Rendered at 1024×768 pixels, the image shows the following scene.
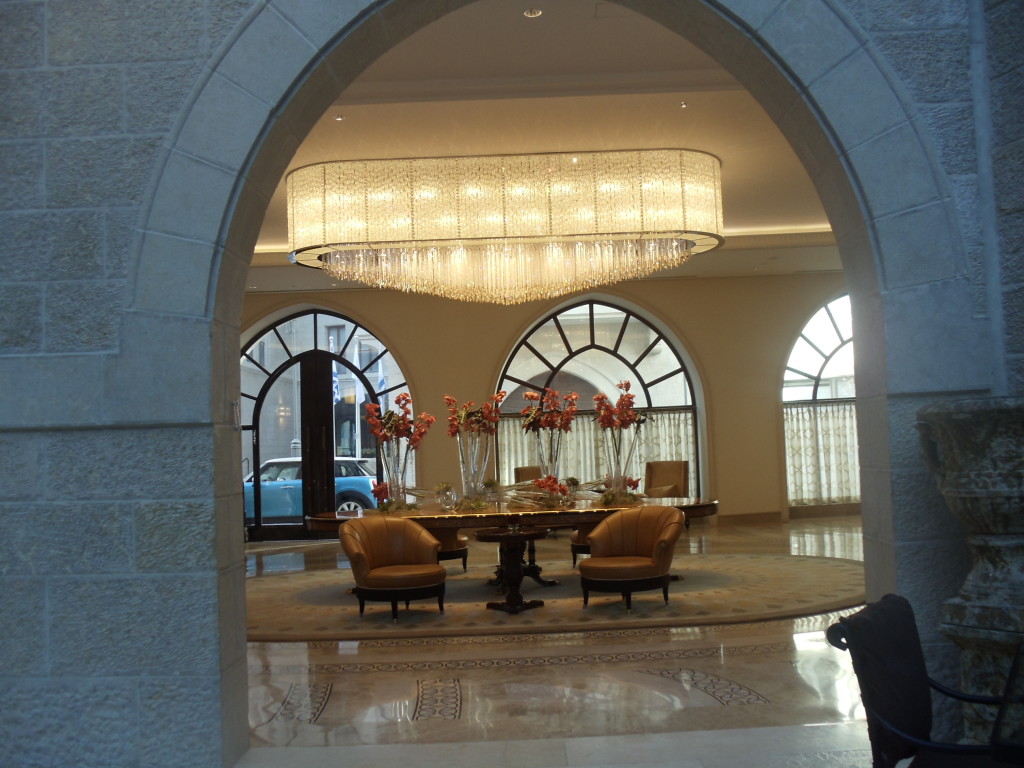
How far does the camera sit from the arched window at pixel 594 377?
45.7ft

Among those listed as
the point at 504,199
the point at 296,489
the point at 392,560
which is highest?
the point at 504,199

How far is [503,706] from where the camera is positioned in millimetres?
4797

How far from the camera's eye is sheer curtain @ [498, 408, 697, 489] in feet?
45.9

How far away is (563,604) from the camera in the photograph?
7684 mm

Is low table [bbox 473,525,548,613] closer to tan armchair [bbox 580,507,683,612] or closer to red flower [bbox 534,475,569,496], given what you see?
tan armchair [bbox 580,507,683,612]

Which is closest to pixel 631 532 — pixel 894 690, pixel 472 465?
pixel 472 465

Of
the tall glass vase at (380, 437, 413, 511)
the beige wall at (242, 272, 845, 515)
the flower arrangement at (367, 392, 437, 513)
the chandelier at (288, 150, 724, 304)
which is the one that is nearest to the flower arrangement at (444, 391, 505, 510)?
the flower arrangement at (367, 392, 437, 513)

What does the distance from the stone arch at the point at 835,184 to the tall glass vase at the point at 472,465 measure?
4653 millimetres

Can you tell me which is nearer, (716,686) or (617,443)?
(716,686)

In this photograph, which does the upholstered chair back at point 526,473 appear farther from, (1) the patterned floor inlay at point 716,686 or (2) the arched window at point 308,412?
(1) the patterned floor inlay at point 716,686

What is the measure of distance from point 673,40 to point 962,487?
394 cm

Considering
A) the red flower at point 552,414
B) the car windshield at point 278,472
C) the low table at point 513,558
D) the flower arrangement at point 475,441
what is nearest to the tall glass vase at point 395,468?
the flower arrangement at point 475,441

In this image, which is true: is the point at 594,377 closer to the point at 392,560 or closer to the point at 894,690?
the point at 392,560

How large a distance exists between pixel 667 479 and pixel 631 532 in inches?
179
